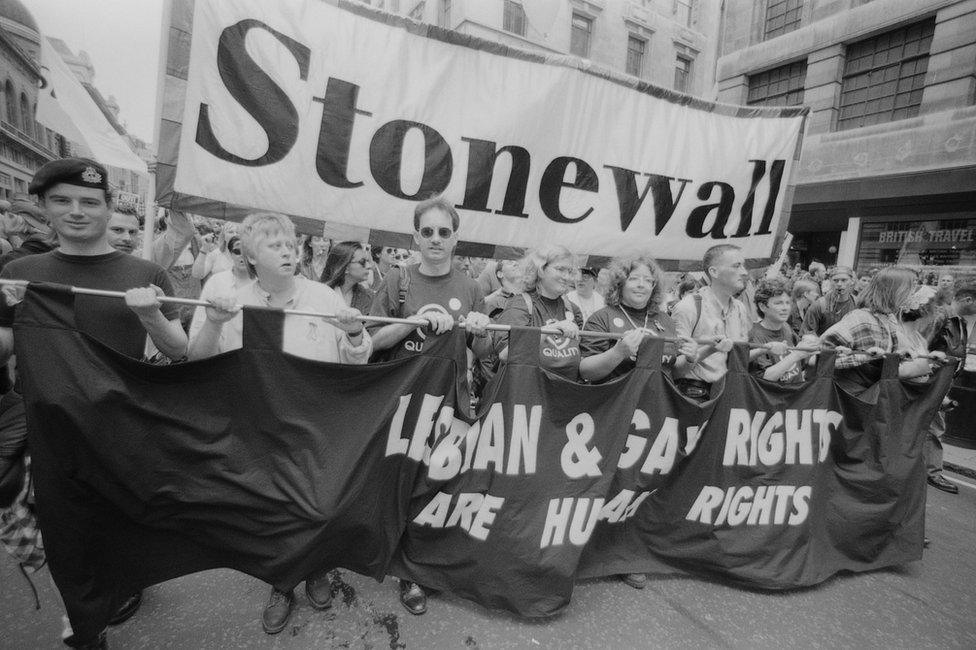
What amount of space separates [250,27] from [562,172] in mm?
2174

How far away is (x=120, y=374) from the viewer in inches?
76.9

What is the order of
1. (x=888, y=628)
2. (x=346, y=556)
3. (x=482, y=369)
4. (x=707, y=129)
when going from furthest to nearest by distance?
(x=707, y=129) → (x=482, y=369) → (x=888, y=628) → (x=346, y=556)

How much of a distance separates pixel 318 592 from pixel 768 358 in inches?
132

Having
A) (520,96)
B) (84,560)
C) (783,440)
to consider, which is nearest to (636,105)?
(520,96)

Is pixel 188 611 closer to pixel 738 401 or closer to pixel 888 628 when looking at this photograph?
pixel 738 401

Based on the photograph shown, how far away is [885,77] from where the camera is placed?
12.9 m

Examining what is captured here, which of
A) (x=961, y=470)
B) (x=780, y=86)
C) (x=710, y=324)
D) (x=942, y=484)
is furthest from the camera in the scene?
(x=780, y=86)

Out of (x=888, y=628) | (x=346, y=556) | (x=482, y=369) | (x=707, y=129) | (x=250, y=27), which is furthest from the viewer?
(x=707, y=129)

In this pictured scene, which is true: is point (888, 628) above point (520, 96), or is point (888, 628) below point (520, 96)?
below

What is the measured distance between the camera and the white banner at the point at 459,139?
9.21ft

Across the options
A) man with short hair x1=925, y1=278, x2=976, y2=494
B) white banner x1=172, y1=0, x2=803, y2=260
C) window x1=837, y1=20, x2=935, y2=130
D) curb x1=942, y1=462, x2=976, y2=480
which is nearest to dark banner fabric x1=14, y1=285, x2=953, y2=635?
white banner x1=172, y1=0, x2=803, y2=260

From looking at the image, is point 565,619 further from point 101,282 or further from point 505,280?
point 505,280

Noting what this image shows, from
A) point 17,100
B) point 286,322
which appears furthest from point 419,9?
point 17,100

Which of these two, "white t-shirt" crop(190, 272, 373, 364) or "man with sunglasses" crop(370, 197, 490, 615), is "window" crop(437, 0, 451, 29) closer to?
"man with sunglasses" crop(370, 197, 490, 615)
